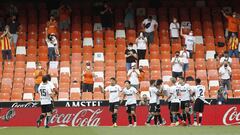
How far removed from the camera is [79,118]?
26.4m

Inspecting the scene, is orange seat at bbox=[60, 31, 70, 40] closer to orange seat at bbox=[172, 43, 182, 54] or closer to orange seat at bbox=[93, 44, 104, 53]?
orange seat at bbox=[93, 44, 104, 53]

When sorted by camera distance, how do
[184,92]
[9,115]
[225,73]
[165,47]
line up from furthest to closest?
[165,47], [225,73], [9,115], [184,92]

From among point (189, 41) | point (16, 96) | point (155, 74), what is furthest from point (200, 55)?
point (16, 96)

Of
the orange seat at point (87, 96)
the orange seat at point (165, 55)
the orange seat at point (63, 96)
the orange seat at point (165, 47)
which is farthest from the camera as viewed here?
the orange seat at point (165, 47)

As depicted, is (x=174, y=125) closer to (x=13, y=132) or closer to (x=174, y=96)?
(x=174, y=96)

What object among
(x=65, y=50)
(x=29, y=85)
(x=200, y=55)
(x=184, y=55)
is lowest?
(x=29, y=85)

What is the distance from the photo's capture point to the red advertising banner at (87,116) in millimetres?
26141

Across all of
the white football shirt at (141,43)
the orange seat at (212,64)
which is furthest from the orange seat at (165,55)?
the orange seat at (212,64)

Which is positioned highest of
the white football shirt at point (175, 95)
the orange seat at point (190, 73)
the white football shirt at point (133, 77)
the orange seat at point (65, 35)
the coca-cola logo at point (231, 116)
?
the orange seat at point (65, 35)

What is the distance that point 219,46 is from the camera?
108 ft

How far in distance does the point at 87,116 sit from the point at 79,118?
1.09ft

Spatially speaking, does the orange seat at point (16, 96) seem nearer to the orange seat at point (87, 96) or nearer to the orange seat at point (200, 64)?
the orange seat at point (87, 96)

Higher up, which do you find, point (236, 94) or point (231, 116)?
point (236, 94)

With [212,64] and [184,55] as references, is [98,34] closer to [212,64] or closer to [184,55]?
[184,55]
